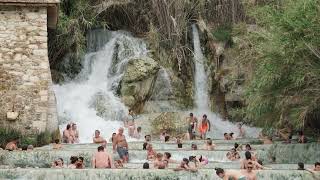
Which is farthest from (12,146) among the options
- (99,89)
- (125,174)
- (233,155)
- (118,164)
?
(99,89)

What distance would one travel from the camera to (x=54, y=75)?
2336 centimetres

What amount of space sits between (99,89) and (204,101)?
4.46 metres

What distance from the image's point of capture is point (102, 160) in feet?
41.0

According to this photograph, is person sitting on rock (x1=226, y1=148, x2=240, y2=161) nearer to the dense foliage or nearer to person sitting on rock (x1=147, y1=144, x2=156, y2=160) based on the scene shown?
the dense foliage

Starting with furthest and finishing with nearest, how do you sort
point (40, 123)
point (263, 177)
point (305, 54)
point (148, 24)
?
point (148, 24)
point (40, 123)
point (305, 54)
point (263, 177)

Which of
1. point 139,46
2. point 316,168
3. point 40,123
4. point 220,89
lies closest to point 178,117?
point 220,89

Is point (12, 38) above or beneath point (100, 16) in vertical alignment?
beneath

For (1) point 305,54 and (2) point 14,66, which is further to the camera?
(2) point 14,66

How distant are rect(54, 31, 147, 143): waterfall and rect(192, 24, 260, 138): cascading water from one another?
2416 millimetres

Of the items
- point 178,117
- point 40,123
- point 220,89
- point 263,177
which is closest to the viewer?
point 263,177

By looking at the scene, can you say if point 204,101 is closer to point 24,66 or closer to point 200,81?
point 200,81

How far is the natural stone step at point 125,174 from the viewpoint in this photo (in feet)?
34.9

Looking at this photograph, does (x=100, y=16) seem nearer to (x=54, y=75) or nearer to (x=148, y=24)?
(x=148, y=24)

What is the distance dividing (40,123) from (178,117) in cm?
665
